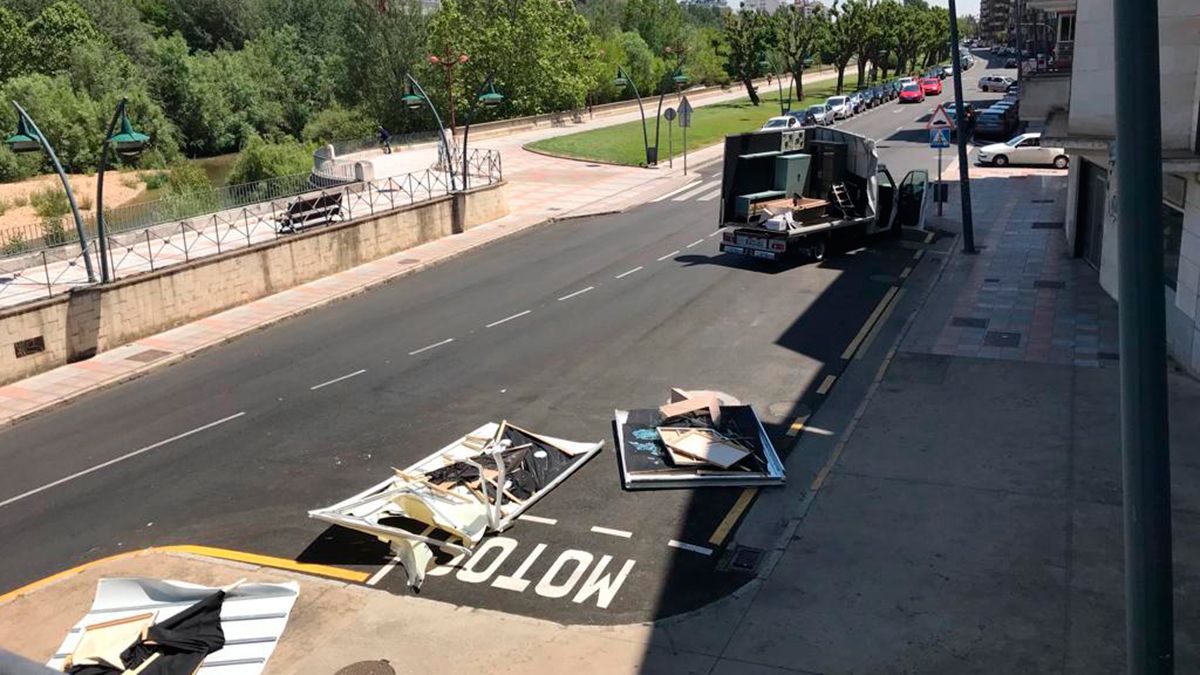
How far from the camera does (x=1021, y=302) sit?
66.6ft

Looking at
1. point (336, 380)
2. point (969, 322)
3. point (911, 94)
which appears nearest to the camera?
point (336, 380)

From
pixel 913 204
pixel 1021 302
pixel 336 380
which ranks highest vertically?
pixel 913 204

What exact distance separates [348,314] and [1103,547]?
1738cm

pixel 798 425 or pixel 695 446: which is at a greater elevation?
pixel 695 446

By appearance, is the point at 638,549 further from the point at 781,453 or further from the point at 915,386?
the point at 915,386

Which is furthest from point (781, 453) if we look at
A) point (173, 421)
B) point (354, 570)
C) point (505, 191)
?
point (505, 191)

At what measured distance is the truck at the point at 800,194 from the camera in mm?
24094

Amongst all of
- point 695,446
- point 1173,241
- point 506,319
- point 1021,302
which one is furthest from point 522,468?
point 1021,302

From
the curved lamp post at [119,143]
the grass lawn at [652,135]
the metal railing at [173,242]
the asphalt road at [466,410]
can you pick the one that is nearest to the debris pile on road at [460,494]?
the asphalt road at [466,410]

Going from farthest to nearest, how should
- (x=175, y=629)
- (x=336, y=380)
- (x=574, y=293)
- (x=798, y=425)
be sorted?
(x=574, y=293) < (x=336, y=380) < (x=798, y=425) < (x=175, y=629)

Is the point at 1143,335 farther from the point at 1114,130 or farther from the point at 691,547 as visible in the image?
the point at 1114,130

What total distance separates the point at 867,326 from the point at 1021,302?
12.0 feet

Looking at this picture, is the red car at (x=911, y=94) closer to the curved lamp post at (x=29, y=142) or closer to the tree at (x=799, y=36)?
the tree at (x=799, y=36)

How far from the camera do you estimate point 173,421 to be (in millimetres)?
16438
